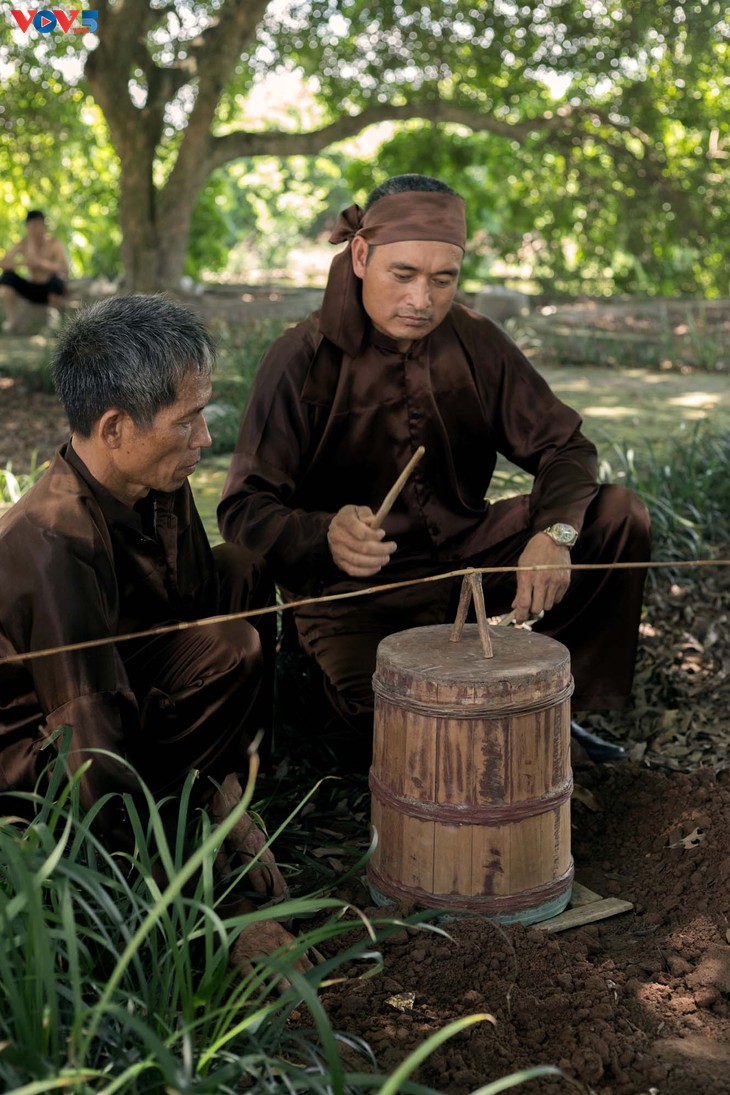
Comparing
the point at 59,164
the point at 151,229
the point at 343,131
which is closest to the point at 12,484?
the point at 151,229

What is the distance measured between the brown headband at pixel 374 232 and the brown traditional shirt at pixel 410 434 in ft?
0.24

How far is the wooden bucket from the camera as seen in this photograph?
2.59 m

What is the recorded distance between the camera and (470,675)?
8.47ft

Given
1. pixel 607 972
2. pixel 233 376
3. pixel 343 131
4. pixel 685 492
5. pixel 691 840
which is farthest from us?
pixel 343 131

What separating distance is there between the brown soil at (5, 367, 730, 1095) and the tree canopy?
8.90 metres

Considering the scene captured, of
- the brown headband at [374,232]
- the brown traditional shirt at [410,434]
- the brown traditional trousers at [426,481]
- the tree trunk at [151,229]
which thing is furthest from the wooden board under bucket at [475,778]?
the tree trunk at [151,229]

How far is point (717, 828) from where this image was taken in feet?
9.86

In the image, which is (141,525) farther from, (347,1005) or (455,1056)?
(455,1056)

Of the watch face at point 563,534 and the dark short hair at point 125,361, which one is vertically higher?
the dark short hair at point 125,361

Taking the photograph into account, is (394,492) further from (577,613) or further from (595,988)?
(595,988)

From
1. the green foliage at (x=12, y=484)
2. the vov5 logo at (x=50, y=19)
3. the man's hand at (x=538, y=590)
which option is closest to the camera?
the man's hand at (x=538, y=590)

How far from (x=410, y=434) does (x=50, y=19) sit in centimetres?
783

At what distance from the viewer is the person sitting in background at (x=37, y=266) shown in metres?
11.8

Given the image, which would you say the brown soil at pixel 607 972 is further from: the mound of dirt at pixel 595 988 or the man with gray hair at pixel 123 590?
the man with gray hair at pixel 123 590
